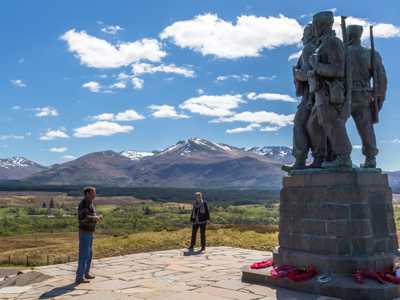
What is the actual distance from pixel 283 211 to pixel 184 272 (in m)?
2.82

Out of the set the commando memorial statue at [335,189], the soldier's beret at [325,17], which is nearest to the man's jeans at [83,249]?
the commando memorial statue at [335,189]

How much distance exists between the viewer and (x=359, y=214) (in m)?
9.19

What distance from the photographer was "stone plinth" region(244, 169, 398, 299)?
360 inches

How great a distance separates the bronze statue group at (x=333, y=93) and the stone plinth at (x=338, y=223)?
0.45 meters

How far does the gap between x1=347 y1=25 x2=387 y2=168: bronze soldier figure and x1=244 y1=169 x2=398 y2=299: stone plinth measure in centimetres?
88

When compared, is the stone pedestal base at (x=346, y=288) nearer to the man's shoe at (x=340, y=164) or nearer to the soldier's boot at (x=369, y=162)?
the man's shoe at (x=340, y=164)

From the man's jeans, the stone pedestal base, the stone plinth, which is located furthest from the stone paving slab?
the stone plinth

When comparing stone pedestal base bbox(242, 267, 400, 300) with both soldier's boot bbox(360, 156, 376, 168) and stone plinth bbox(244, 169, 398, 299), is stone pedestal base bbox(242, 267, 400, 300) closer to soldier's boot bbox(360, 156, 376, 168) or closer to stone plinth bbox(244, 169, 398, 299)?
stone plinth bbox(244, 169, 398, 299)

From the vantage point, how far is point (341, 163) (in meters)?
9.70

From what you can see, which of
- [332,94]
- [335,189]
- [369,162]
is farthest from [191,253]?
[332,94]

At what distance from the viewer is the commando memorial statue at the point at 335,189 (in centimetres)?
906

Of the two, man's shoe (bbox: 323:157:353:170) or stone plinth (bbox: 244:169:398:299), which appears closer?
stone plinth (bbox: 244:169:398:299)

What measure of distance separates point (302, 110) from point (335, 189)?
203 centimetres

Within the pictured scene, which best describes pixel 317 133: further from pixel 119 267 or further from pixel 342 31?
pixel 119 267
